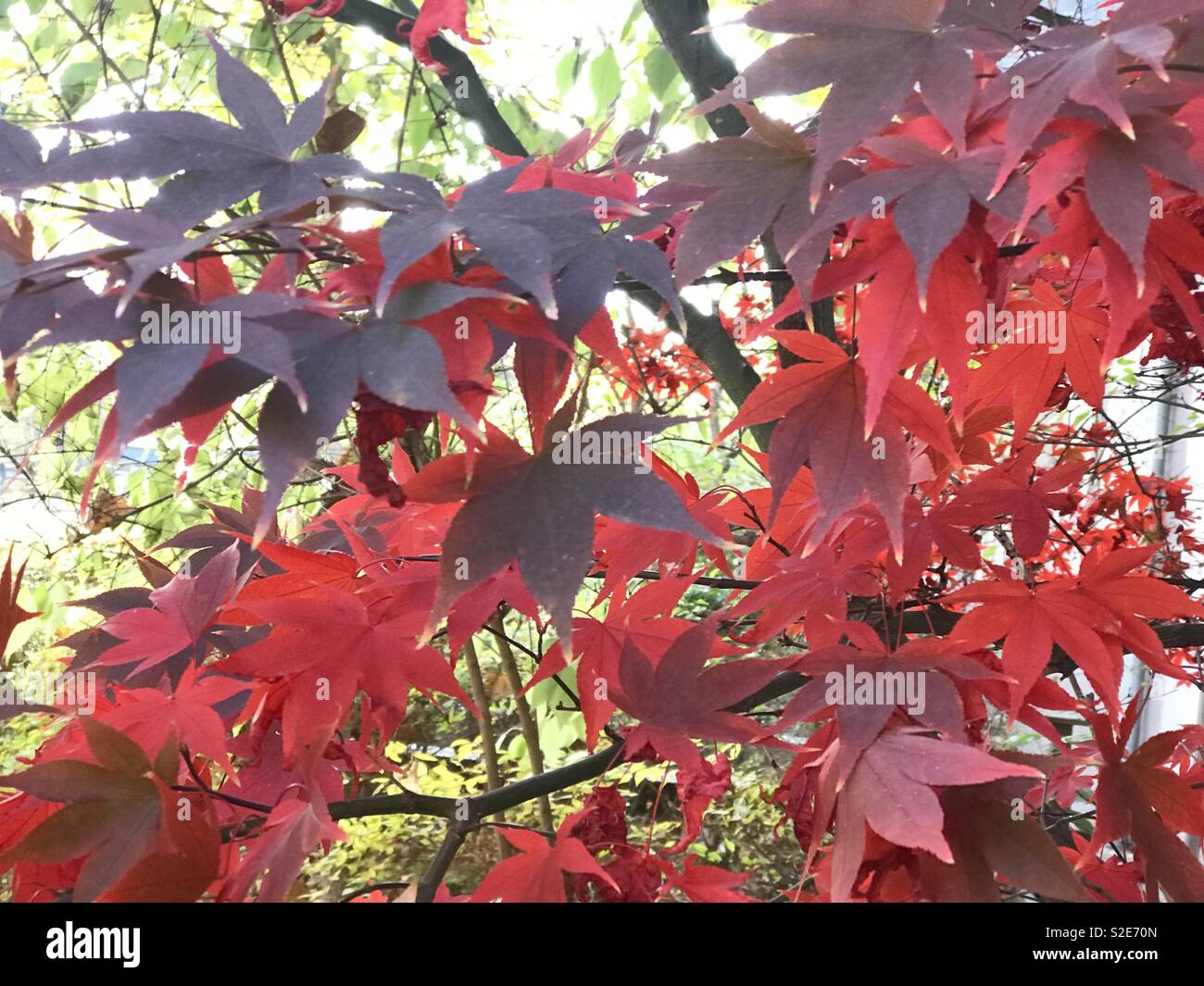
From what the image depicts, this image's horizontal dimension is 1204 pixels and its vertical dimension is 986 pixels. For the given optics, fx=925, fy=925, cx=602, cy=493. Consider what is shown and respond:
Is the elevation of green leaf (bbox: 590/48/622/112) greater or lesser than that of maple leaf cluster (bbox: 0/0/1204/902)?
greater

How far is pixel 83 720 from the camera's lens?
57cm

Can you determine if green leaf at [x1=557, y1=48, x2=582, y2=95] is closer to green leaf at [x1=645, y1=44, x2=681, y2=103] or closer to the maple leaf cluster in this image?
green leaf at [x1=645, y1=44, x2=681, y2=103]

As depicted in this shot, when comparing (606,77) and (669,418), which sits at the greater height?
(606,77)

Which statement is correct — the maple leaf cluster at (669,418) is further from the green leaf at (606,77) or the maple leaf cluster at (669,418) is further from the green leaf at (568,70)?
the green leaf at (568,70)

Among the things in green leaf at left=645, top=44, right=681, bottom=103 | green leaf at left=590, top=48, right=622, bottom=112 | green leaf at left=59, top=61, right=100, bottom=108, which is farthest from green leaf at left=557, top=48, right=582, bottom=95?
green leaf at left=59, top=61, right=100, bottom=108

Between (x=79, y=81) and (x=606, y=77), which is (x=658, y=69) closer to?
Result: (x=606, y=77)

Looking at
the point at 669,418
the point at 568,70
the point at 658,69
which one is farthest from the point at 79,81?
the point at 669,418

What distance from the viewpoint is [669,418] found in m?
0.52

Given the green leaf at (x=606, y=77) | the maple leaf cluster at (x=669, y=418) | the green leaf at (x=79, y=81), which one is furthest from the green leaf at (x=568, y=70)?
the maple leaf cluster at (x=669, y=418)

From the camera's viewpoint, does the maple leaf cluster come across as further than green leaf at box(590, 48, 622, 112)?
No

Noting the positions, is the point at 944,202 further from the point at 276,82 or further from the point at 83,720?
the point at 276,82

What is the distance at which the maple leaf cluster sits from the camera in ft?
1.49

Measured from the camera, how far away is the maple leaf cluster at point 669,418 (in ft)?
1.49
